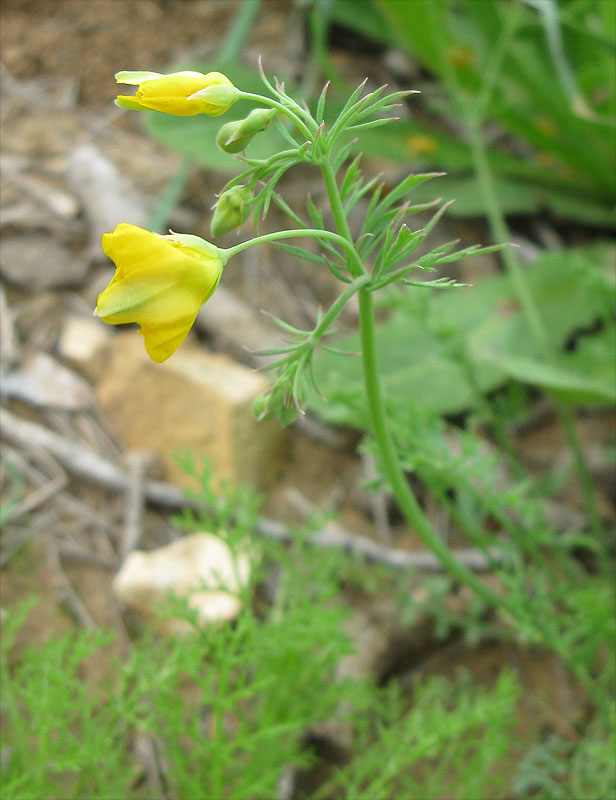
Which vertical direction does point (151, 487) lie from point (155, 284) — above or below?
below

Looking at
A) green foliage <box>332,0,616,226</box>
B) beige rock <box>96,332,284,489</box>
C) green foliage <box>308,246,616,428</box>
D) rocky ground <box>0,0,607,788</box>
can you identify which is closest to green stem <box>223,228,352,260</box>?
green foliage <box>308,246,616,428</box>

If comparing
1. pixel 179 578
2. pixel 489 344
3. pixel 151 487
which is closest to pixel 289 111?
pixel 179 578

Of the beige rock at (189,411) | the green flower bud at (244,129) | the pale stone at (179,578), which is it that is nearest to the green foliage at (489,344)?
the beige rock at (189,411)

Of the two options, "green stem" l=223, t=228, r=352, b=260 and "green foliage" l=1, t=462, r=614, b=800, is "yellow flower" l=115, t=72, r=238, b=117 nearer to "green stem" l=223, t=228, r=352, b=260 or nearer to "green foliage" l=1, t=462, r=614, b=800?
"green stem" l=223, t=228, r=352, b=260

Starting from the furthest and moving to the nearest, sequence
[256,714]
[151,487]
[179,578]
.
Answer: [151,487] → [179,578] → [256,714]

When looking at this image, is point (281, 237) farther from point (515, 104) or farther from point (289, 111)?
point (515, 104)

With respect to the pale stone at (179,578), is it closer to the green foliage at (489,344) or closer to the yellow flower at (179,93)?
the green foliage at (489,344)

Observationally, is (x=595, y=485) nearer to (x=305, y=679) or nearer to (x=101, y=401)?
(x=305, y=679)

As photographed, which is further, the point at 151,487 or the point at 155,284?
the point at 151,487
